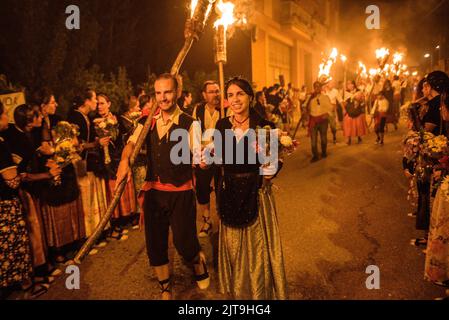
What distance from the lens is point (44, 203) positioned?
4.61 meters

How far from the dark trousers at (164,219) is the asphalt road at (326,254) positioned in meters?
0.59

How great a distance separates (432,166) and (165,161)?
289 centimetres

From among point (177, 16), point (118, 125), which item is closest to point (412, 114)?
point (118, 125)

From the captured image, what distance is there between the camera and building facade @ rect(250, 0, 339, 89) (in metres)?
18.4

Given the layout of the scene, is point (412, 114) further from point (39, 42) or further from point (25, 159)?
point (39, 42)

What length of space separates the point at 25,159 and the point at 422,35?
98.6 ft

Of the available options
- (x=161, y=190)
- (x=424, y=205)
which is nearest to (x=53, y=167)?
(x=161, y=190)

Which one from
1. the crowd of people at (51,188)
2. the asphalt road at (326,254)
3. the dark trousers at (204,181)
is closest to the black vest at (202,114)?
the dark trousers at (204,181)

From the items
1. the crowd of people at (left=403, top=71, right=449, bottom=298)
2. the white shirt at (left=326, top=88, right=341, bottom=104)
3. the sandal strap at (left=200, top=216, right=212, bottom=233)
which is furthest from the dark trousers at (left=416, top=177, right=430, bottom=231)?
the white shirt at (left=326, top=88, right=341, bottom=104)

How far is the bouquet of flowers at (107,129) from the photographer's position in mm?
5359

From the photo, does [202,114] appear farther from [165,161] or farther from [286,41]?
[286,41]

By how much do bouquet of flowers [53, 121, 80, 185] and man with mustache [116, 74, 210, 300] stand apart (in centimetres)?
128

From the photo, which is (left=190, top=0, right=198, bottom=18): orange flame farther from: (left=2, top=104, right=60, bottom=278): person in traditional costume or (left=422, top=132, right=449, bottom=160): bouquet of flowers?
(left=422, top=132, right=449, bottom=160): bouquet of flowers

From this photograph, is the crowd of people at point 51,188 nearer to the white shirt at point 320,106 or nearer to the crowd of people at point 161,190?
the crowd of people at point 161,190
